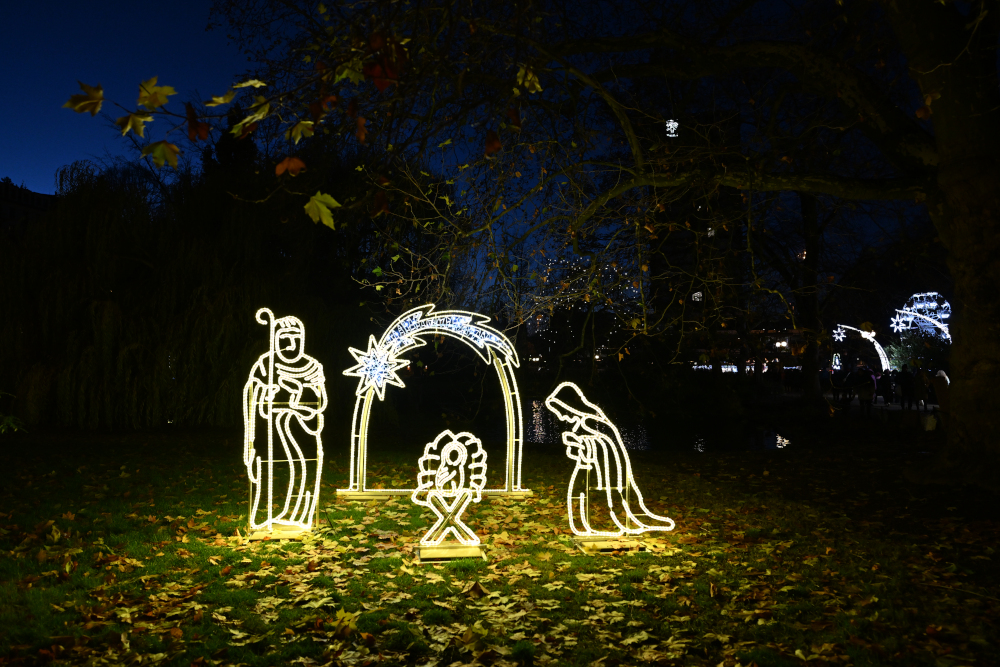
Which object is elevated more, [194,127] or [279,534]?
[194,127]

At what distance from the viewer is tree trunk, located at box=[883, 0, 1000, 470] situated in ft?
22.9

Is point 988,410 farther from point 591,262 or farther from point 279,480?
point 279,480

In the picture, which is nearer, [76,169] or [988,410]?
[988,410]

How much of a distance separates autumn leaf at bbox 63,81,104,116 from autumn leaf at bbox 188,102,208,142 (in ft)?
1.30

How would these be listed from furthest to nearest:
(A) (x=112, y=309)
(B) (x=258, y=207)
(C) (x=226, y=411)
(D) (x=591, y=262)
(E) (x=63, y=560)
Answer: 1. (B) (x=258, y=207)
2. (C) (x=226, y=411)
3. (A) (x=112, y=309)
4. (D) (x=591, y=262)
5. (E) (x=63, y=560)

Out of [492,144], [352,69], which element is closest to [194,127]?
[352,69]

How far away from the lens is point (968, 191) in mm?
7016

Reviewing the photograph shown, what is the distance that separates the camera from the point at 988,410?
281 inches

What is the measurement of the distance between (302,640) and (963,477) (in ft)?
22.9

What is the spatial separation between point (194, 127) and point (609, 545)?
4503 mm

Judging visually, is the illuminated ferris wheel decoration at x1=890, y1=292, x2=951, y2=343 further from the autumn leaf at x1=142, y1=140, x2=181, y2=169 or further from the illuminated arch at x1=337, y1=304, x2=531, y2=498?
the autumn leaf at x1=142, y1=140, x2=181, y2=169

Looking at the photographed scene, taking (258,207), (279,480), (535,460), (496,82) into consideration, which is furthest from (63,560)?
(258,207)

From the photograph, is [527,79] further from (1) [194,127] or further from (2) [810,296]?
(2) [810,296]

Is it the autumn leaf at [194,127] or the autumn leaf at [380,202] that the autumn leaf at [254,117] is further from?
the autumn leaf at [380,202]
